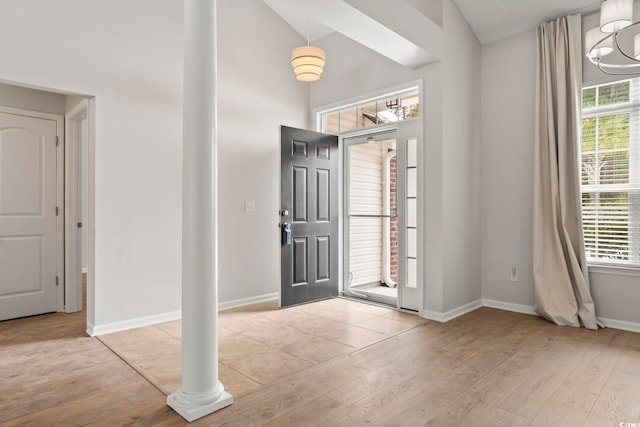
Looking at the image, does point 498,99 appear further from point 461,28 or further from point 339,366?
point 339,366

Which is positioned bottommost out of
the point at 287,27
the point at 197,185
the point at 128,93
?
the point at 197,185

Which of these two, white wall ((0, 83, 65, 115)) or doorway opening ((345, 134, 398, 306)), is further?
doorway opening ((345, 134, 398, 306))

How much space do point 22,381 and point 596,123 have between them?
5.16m

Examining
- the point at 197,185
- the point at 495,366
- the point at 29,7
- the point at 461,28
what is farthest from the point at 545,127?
the point at 29,7

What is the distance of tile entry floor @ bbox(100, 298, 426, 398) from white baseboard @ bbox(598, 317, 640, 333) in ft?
5.52

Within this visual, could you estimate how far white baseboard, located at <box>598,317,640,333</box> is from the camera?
11.7ft

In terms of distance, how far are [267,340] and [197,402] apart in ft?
4.02

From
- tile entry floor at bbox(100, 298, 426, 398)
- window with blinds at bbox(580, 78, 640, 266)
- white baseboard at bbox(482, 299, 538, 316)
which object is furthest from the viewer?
white baseboard at bbox(482, 299, 538, 316)

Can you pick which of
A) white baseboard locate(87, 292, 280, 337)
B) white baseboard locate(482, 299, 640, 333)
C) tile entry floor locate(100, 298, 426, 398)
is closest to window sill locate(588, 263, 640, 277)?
white baseboard locate(482, 299, 640, 333)

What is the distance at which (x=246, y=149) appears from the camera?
4.61 metres

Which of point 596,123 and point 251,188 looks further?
Result: point 251,188

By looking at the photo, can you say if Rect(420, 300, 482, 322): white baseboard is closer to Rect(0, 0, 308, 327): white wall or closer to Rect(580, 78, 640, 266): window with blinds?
Rect(580, 78, 640, 266): window with blinds

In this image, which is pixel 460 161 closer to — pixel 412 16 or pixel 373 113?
pixel 373 113

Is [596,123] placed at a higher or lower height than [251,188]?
higher
